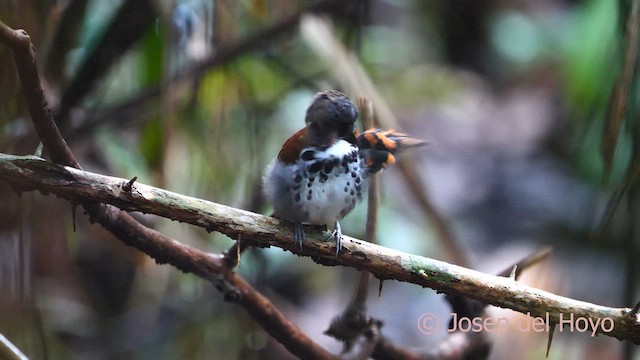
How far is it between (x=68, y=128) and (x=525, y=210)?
259 cm

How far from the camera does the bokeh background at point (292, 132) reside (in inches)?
82.6

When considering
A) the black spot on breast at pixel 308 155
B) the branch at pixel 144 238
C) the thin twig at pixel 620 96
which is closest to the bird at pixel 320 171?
the black spot on breast at pixel 308 155

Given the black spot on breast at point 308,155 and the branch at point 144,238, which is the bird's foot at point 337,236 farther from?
the branch at point 144,238

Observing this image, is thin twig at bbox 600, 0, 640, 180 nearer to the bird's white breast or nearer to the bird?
the bird

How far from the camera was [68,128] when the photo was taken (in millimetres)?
2590

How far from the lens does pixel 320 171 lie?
5.05 feet

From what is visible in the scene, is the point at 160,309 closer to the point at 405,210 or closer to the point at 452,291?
the point at 405,210

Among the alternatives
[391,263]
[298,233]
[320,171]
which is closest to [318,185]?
[320,171]

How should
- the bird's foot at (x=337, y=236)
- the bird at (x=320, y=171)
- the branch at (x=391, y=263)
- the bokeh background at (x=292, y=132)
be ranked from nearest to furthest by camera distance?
1. the branch at (x=391, y=263)
2. the bird's foot at (x=337, y=236)
3. the bird at (x=320, y=171)
4. the bokeh background at (x=292, y=132)

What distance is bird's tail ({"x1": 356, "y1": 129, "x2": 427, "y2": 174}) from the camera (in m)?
1.60

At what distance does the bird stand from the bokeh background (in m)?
0.43

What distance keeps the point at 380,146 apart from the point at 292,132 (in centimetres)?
169

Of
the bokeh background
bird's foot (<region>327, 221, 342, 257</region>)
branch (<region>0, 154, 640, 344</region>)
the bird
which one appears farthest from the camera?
the bokeh background

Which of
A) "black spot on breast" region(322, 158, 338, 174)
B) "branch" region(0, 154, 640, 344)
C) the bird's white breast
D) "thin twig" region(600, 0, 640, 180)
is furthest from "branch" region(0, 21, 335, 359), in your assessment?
"thin twig" region(600, 0, 640, 180)
